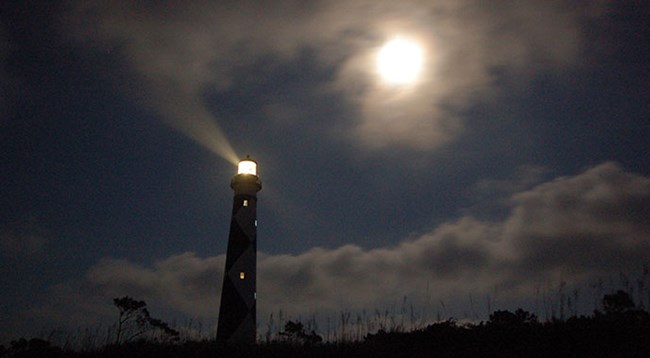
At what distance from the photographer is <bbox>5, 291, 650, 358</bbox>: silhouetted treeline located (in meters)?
11.7

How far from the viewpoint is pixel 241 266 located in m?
19.8

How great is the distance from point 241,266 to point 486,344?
10253 millimetres

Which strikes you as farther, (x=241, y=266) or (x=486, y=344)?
(x=241, y=266)

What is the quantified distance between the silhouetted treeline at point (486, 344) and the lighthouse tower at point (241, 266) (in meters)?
4.70

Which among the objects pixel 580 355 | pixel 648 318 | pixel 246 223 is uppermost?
pixel 246 223

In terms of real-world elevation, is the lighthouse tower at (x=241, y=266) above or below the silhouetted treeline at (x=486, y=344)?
above

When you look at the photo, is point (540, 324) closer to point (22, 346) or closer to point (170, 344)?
point (170, 344)

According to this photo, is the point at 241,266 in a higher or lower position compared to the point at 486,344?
higher

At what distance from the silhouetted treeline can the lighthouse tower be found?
4.70 meters

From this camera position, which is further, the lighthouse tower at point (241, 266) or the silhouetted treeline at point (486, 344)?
the lighthouse tower at point (241, 266)

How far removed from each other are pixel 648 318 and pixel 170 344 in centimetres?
1269

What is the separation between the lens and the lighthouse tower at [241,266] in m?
18.9

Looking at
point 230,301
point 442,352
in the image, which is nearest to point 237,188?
point 230,301

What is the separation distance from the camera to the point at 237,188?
21.4 m
